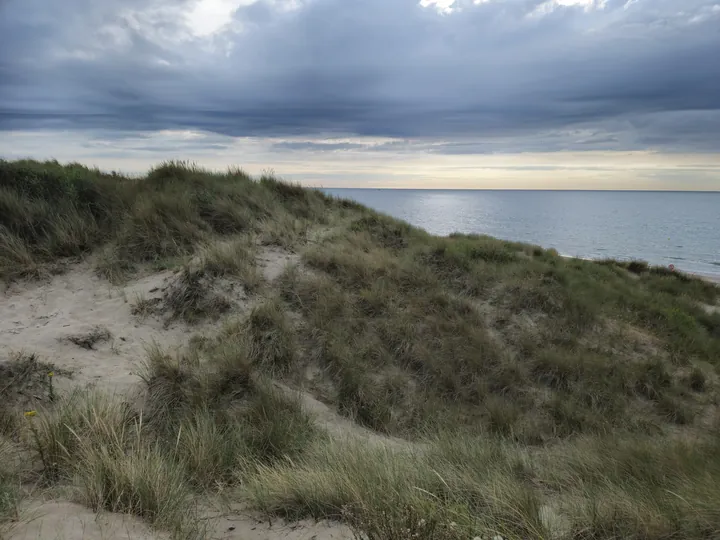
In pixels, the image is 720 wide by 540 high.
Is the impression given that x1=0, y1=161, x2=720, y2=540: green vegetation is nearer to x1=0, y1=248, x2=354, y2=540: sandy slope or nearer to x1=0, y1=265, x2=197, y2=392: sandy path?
x1=0, y1=248, x2=354, y2=540: sandy slope

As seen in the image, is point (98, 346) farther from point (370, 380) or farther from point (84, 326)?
point (370, 380)

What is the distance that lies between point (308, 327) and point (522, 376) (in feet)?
13.3

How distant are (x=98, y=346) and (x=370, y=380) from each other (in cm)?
437

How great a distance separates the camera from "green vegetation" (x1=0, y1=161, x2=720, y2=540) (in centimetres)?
338

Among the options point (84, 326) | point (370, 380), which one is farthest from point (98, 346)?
point (370, 380)

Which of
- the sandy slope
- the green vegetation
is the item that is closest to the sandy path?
the sandy slope

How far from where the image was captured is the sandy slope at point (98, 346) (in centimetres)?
297

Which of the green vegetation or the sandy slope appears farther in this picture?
the green vegetation

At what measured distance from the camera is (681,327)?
34.9ft

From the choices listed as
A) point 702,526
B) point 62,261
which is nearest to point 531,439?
point 702,526

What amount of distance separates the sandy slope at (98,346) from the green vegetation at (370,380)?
18 centimetres

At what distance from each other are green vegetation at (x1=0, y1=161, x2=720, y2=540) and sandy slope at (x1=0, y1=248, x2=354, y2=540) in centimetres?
18

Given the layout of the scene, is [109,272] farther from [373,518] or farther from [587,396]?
[587,396]

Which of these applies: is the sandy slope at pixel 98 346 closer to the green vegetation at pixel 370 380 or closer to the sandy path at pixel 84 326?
the sandy path at pixel 84 326
